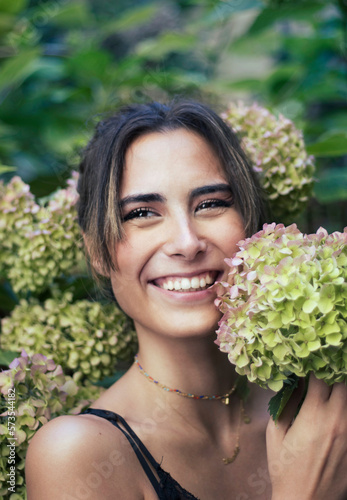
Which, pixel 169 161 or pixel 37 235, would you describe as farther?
pixel 37 235

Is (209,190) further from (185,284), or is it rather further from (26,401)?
(26,401)

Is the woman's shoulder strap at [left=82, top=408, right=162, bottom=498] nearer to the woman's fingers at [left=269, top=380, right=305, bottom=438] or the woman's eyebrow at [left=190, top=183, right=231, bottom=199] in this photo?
the woman's fingers at [left=269, top=380, right=305, bottom=438]

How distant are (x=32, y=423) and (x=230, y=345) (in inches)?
→ 23.8

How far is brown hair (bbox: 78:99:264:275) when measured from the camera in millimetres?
1674

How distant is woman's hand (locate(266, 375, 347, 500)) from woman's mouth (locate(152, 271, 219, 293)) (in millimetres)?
345

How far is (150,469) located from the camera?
153cm

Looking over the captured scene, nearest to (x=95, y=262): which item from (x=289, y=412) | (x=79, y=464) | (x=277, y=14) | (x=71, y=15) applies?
(x=79, y=464)

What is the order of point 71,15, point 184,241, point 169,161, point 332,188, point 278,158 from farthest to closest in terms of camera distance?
point 71,15 < point 332,188 < point 278,158 < point 169,161 < point 184,241

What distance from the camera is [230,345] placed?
128 cm

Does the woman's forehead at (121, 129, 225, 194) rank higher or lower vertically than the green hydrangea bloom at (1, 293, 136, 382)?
higher

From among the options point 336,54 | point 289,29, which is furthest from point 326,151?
point 289,29

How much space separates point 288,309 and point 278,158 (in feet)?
3.24

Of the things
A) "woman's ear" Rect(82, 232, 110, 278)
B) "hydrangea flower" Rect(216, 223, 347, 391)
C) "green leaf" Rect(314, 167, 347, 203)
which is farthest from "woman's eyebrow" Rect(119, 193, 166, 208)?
"green leaf" Rect(314, 167, 347, 203)

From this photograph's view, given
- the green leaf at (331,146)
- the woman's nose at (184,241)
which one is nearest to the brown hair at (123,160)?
the woman's nose at (184,241)
